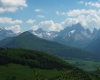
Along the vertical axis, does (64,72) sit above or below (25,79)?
above

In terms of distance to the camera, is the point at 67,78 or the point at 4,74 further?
the point at 4,74

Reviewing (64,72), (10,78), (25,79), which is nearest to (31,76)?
(25,79)

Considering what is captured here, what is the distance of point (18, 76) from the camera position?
A: 191m

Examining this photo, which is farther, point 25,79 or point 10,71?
point 10,71

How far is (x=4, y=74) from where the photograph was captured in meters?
186

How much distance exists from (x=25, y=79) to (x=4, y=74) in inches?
909

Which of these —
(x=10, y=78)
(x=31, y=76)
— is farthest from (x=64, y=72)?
(x=31, y=76)

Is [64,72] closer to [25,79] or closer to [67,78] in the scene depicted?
[67,78]

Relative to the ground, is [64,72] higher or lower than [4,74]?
higher

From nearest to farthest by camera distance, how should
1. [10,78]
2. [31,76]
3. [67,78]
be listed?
[67,78]
[10,78]
[31,76]

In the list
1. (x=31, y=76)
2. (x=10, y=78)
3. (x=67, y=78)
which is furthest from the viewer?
(x=31, y=76)

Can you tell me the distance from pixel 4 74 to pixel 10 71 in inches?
526

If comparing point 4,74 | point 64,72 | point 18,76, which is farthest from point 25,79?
point 64,72

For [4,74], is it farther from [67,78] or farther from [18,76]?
[67,78]
